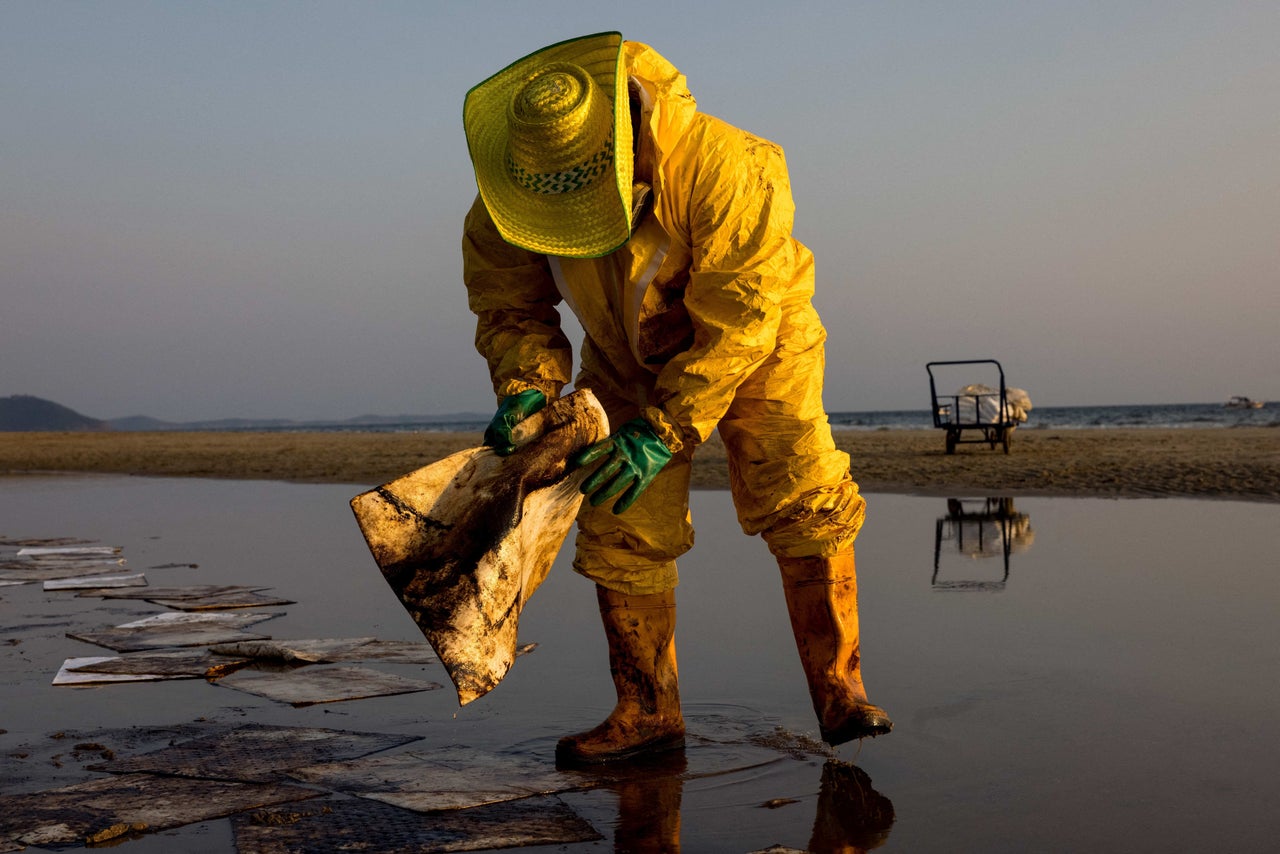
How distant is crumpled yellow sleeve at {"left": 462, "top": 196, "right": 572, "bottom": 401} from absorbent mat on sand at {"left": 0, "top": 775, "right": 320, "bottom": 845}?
118 centimetres

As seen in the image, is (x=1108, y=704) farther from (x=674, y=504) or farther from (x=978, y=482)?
(x=978, y=482)

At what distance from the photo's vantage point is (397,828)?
7.66 ft

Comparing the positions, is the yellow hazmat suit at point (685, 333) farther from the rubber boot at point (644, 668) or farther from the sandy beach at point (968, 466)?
the sandy beach at point (968, 466)

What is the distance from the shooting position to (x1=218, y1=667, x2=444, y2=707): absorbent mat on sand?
3.52m

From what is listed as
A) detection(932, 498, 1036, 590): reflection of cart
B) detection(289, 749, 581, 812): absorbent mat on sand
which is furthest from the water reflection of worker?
detection(932, 498, 1036, 590): reflection of cart

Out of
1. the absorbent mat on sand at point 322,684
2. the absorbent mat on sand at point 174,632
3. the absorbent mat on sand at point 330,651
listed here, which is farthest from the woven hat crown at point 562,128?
the absorbent mat on sand at point 174,632

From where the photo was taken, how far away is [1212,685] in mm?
3418

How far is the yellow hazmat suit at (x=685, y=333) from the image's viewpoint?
267cm

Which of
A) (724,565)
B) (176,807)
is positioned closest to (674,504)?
(176,807)

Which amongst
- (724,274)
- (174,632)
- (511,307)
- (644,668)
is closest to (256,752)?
(644,668)

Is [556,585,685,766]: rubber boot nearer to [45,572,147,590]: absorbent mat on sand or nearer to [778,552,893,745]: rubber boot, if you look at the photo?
[778,552,893,745]: rubber boot

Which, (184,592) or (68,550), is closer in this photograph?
(184,592)

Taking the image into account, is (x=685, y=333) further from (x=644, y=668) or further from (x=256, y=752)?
(x=256, y=752)

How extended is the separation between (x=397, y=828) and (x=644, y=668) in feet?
2.89
